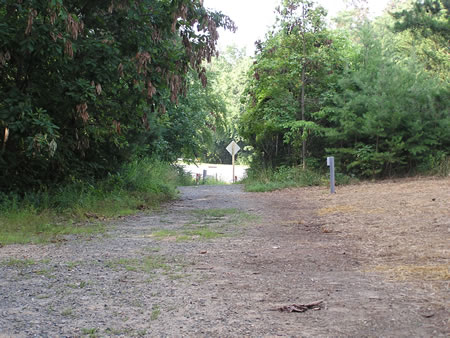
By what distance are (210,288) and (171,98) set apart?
6741mm

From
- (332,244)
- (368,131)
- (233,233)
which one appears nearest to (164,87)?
(233,233)

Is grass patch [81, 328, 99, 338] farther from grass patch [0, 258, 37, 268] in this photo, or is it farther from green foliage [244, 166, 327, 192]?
green foliage [244, 166, 327, 192]

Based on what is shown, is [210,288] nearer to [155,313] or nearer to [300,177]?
[155,313]

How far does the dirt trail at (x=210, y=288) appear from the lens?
3375mm

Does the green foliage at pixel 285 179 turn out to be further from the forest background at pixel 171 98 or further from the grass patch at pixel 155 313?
the grass patch at pixel 155 313

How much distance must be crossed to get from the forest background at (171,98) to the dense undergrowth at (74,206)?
63 mm

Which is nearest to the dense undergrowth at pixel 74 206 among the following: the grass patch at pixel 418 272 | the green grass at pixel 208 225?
the green grass at pixel 208 225

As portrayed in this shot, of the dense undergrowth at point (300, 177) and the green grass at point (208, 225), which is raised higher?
the dense undergrowth at point (300, 177)

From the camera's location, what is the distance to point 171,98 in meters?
10.6

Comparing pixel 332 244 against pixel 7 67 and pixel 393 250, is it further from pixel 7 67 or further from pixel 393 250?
pixel 7 67

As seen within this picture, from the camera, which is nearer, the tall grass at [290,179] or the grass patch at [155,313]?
the grass patch at [155,313]

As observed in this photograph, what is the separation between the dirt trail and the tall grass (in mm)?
11521

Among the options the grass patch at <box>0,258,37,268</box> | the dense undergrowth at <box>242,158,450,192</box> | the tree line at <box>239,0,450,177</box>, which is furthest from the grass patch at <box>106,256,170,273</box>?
the tree line at <box>239,0,450,177</box>

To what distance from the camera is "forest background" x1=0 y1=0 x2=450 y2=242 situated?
9.65 metres
